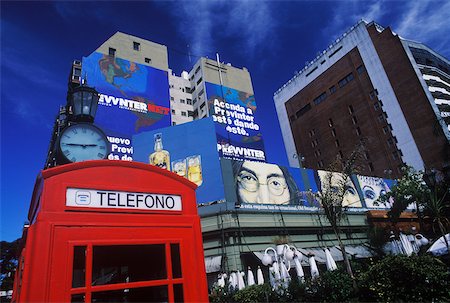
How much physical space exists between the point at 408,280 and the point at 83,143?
876cm

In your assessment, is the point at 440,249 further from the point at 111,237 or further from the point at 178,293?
the point at 111,237

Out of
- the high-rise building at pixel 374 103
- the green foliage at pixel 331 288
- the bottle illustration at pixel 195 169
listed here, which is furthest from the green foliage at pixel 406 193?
the green foliage at pixel 331 288

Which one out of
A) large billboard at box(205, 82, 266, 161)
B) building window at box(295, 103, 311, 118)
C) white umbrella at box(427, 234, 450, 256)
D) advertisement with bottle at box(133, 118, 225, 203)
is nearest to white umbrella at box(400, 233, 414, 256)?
white umbrella at box(427, 234, 450, 256)

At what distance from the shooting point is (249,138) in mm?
44656

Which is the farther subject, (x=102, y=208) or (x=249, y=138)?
(x=249, y=138)

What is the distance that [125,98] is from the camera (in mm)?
39938

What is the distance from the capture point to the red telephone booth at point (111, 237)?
8.08 feet

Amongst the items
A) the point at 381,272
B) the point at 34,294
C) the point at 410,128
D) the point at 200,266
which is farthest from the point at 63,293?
the point at 410,128

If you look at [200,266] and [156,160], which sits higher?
[156,160]

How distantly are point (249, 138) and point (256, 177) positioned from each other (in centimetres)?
2072

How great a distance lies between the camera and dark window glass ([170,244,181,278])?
9.92 ft

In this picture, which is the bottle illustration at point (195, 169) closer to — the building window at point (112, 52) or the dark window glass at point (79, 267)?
the dark window glass at point (79, 267)

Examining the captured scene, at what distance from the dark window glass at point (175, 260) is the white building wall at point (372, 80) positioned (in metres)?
46.6

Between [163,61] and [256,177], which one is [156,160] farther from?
[163,61]
